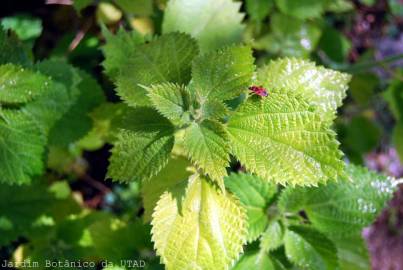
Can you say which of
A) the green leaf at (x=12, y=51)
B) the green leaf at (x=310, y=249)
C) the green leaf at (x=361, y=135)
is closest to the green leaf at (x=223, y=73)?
the green leaf at (x=310, y=249)

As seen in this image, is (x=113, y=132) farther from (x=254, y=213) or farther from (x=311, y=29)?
(x=311, y=29)

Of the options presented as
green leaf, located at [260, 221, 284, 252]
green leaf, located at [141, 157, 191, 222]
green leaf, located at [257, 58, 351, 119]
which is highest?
green leaf, located at [257, 58, 351, 119]

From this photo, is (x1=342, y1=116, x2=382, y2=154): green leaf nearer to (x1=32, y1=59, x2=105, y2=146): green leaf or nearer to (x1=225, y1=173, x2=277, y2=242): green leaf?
(x1=225, y1=173, x2=277, y2=242): green leaf

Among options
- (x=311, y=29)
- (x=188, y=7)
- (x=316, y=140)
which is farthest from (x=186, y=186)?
(x=311, y=29)

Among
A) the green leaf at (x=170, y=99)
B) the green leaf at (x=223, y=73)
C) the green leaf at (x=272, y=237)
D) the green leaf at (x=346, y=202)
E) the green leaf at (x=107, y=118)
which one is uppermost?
the green leaf at (x=107, y=118)

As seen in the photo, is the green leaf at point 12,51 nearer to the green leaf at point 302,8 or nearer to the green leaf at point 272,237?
the green leaf at point 272,237

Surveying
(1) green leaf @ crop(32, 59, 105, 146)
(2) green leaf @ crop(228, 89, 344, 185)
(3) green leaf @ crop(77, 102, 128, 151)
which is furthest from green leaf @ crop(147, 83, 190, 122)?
(1) green leaf @ crop(32, 59, 105, 146)

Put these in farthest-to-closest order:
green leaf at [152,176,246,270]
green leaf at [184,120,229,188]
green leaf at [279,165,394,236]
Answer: green leaf at [279,165,394,236]
green leaf at [152,176,246,270]
green leaf at [184,120,229,188]

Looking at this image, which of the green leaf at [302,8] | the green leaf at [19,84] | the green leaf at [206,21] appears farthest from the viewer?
the green leaf at [302,8]
